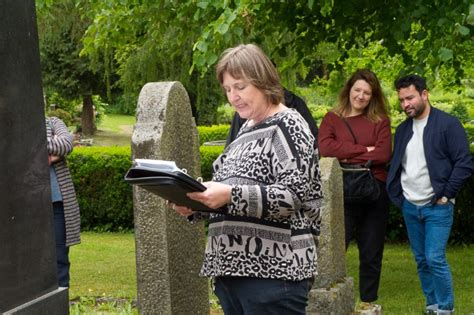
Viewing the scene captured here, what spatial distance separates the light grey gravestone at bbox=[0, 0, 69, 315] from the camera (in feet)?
11.4

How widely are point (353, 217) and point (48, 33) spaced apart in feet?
67.7

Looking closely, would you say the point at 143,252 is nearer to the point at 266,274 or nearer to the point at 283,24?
the point at 266,274

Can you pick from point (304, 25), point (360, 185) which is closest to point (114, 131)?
point (304, 25)

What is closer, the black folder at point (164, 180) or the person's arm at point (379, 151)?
the black folder at point (164, 180)

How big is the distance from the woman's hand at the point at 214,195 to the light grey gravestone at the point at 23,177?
609 millimetres

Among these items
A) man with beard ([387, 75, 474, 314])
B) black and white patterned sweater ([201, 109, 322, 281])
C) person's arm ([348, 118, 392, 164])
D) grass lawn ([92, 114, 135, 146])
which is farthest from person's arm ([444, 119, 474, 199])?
grass lawn ([92, 114, 135, 146])

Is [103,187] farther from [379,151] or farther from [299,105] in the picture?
[299,105]

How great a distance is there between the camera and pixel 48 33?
89.2 feet

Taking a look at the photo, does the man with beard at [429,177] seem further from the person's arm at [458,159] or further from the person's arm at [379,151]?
the person's arm at [379,151]

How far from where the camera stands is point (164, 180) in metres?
3.62

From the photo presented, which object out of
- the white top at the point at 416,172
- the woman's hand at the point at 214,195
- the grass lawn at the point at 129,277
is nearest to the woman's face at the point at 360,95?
the white top at the point at 416,172

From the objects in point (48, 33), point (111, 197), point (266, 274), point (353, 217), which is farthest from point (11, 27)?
point (48, 33)

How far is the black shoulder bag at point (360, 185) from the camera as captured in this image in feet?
25.6

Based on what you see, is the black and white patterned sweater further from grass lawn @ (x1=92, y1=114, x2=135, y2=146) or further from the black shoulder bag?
grass lawn @ (x1=92, y1=114, x2=135, y2=146)
